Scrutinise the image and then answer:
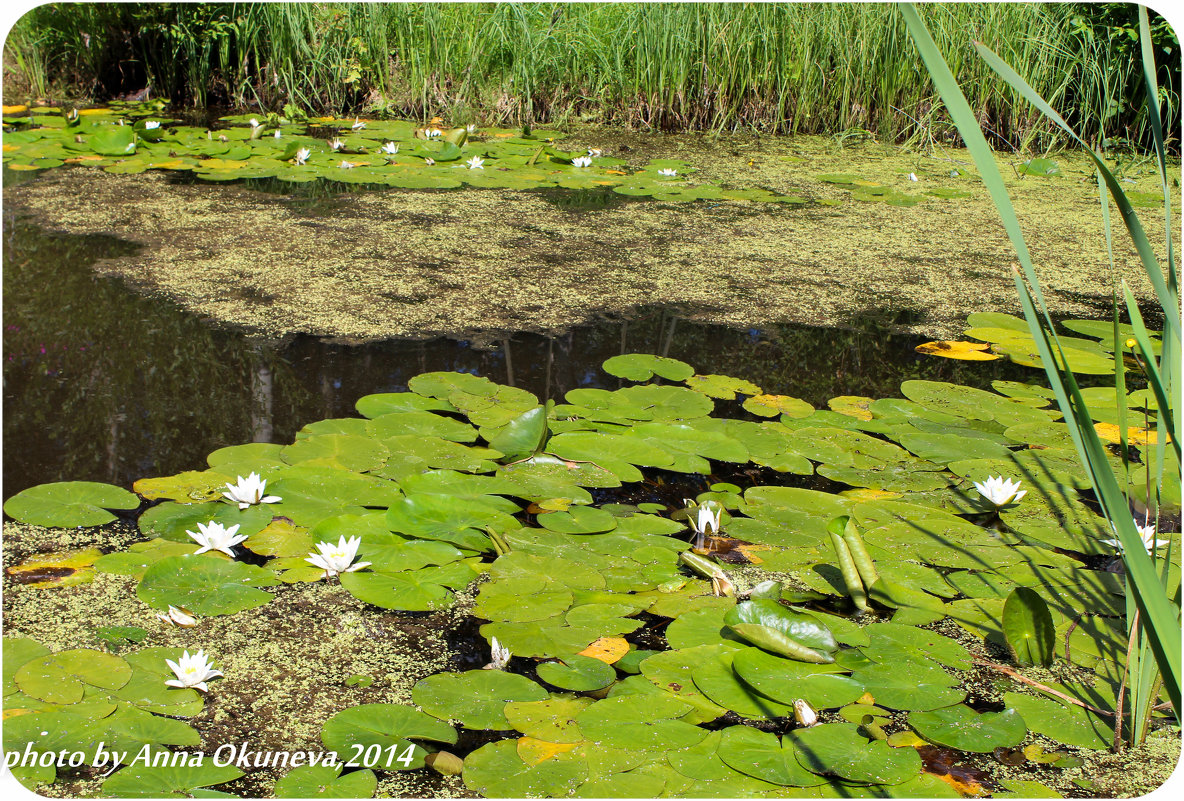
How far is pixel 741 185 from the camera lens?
14.5ft

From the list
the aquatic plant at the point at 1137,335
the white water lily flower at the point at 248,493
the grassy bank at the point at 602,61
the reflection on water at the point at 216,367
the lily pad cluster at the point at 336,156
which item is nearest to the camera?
the aquatic plant at the point at 1137,335

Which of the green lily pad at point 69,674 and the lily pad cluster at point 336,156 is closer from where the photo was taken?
the green lily pad at point 69,674

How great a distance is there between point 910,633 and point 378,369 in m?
1.43

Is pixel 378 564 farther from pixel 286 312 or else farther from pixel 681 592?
pixel 286 312

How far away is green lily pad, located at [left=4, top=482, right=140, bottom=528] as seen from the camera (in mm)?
1554

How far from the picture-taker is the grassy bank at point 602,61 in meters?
5.33

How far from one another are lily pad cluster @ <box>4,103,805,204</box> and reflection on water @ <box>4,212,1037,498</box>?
4.66 feet

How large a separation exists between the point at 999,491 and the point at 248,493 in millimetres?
1417

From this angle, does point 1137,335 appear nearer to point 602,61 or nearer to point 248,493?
point 248,493

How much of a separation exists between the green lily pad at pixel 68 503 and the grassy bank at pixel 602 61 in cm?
440

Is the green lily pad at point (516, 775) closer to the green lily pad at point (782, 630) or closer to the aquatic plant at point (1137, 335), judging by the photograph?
the green lily pad at point (782, 630)

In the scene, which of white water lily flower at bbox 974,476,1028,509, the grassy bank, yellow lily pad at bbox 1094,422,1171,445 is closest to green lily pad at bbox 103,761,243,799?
white water lily flower at bbox 974,476,1028,509

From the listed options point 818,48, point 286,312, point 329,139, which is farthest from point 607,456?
point 818,48

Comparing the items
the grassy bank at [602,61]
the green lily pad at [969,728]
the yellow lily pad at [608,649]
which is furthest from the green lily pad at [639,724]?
the grassy bank at [602,61]
